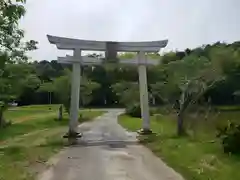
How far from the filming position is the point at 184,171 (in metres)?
11.9

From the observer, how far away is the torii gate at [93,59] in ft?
76.6

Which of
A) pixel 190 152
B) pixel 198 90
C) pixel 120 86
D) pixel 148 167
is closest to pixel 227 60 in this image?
pixel 198 90

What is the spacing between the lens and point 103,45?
23875 millimetres

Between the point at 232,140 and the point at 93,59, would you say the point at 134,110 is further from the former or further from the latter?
the point at 232,140

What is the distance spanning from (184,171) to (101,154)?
17.8 ft

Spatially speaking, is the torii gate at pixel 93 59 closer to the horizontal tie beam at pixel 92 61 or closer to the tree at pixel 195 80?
the horizontal tie beam at pixel 92 61

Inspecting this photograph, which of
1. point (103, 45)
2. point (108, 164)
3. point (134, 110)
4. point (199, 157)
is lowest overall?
point (108, 164)

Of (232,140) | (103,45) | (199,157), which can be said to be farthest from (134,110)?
(199,157)

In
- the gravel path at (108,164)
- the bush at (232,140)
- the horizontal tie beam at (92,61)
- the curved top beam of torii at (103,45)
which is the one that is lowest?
the gravel path at (108,164)

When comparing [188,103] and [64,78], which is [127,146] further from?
[64,78]

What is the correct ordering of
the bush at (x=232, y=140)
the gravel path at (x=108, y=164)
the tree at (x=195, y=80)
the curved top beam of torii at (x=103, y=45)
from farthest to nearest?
the curved top beam of torii at (x=103, y=45) < the tree at (x=195, y=80) < the bush at (x=232, y=140) < the gravel path at (x=108, y=164)

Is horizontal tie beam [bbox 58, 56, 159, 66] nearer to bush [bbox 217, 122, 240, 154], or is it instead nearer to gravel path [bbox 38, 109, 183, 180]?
gravel path [bbox 38, 109, 183, 180]

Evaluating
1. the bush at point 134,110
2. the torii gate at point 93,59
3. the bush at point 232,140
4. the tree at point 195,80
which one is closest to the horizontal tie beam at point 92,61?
the torii gate at point 93,59

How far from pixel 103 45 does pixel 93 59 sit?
1.06m
